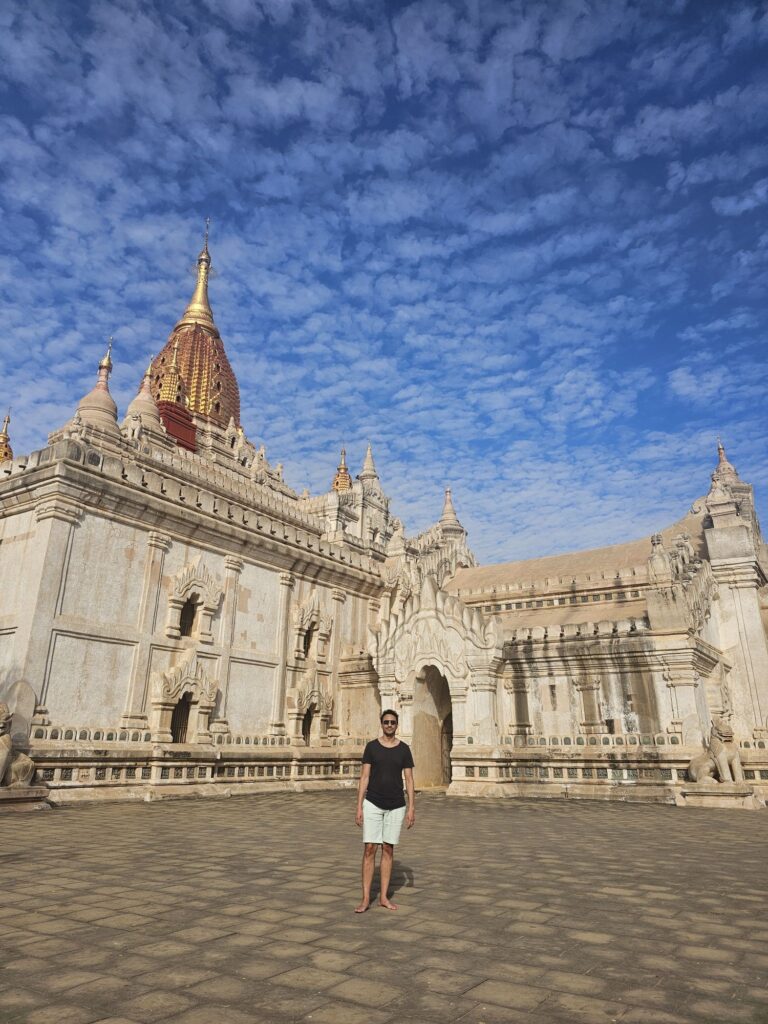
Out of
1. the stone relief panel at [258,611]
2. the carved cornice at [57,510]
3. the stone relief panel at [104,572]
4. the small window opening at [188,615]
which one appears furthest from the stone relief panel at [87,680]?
the stone relief panel at [258,611]

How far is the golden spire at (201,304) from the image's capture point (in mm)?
73438

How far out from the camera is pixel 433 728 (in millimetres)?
25219

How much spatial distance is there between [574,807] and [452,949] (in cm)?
1377

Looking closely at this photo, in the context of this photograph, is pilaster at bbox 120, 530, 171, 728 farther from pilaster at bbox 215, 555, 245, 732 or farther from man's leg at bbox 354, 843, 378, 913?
man's leg at bbox 354, 843, 378, 913

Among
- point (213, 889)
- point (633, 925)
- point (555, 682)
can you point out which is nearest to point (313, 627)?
point (555, 682)

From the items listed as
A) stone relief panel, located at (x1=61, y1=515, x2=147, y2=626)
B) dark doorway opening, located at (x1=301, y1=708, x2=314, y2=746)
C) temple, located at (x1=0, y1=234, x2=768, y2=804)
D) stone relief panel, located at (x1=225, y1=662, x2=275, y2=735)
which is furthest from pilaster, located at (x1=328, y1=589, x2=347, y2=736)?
stone relief panel, located at (x1=61, y1=515, x2=147, y2=626)

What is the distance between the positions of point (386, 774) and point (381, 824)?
49 centimetres

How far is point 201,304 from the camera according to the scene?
7481 centimetres

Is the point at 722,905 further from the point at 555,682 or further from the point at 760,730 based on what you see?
the point at 760,730

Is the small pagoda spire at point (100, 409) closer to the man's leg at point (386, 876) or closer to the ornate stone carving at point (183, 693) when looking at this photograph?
the ornate stone carving at point (183, 693)

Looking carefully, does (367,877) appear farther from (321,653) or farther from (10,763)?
(321,653)

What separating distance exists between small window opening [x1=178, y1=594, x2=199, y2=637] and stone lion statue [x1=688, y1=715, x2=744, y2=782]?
15.2 metres

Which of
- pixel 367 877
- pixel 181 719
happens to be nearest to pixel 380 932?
pixel 367 877

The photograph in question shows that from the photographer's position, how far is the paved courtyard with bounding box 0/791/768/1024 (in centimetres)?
427
